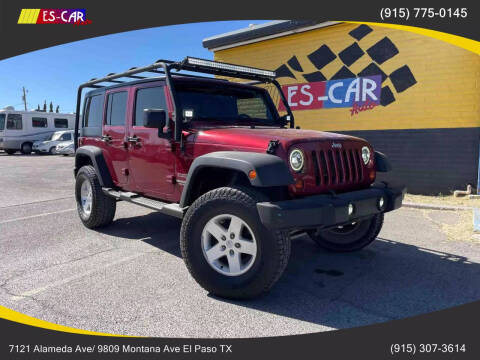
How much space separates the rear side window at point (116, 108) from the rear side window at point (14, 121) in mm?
20824

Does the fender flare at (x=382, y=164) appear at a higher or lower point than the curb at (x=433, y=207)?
higher

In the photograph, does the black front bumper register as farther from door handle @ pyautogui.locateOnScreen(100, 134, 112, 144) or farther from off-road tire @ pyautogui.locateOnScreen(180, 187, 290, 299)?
door handle @ pyautogui.locateOnScreen(100, 134, 112, 144)

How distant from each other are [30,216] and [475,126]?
28.4 ft

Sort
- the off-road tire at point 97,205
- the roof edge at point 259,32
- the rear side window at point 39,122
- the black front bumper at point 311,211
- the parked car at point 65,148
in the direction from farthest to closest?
the rear side window at point 39,122, the parked car at point 65,148, the roof edge at point 259,32, the off-road tire at point 97,205, the black front bumper at point 311,211

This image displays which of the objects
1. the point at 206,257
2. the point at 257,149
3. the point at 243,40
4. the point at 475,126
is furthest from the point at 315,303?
the point at 243,40

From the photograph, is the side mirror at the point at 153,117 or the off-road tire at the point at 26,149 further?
the off-road tire at the point at 26,149

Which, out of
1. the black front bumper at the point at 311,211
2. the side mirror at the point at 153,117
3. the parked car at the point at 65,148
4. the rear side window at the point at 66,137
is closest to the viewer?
the black front bumper at the point at 311,211

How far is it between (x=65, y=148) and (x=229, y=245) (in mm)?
20440

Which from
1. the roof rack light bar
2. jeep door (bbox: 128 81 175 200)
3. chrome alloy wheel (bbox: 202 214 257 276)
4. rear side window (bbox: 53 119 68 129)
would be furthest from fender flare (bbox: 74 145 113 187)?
rear side window (bbox: 53 119 68 129)

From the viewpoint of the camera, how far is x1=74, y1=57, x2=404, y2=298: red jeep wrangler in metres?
2.93

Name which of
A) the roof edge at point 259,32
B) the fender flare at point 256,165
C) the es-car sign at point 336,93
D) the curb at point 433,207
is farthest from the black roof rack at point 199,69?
the roof edge at point 259,32

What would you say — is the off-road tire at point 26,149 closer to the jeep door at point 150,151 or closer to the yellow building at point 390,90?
the yellow building at point 390,90

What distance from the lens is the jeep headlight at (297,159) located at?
3059mm

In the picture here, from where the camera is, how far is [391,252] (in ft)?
14.4
